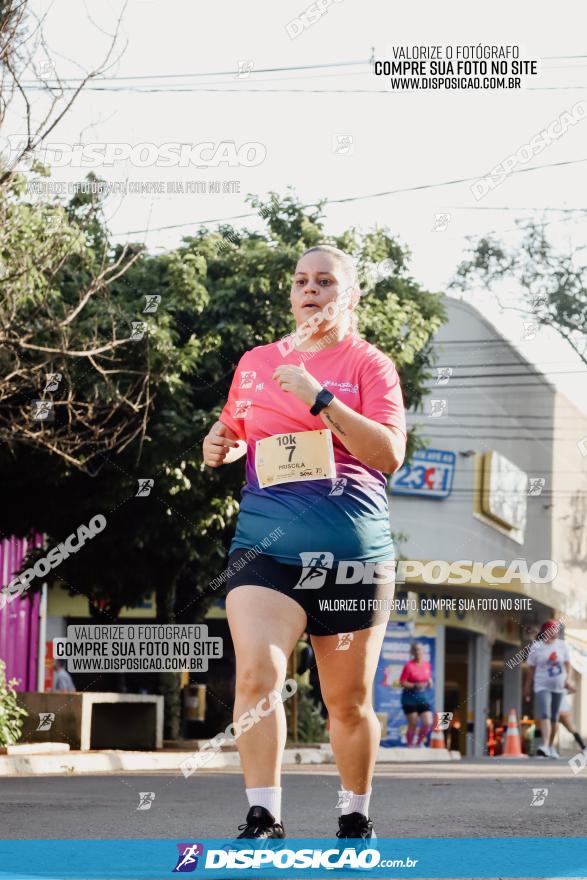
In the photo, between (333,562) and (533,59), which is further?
(533,59)

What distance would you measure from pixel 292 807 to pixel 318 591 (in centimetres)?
357

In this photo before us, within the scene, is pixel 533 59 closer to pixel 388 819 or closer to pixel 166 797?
pixel 166 797

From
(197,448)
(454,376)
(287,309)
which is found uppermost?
(454,376)

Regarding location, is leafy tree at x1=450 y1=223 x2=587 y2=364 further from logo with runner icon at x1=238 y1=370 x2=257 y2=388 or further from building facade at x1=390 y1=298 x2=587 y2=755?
logo with runner icon at x1=238 y1=370 x2=257 y2=388

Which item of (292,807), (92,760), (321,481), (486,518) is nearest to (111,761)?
(92,760)

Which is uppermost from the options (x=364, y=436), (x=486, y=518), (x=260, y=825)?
(x=486, y=518)

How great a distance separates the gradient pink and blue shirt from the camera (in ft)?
15.7

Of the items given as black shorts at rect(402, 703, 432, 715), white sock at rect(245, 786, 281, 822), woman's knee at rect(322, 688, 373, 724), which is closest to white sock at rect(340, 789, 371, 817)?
woman's knee at rect(322, 688, 373, 724)

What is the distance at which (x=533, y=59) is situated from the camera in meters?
13.6

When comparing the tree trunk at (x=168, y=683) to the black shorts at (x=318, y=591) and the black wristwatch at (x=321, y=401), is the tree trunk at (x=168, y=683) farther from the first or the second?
the black wristwatch at (x=321, y=401)

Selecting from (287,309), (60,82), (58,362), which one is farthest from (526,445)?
(60,82)

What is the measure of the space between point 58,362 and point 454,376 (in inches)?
894

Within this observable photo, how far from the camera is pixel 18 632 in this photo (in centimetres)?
3244

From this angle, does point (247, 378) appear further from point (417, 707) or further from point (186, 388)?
point (417, 707)
